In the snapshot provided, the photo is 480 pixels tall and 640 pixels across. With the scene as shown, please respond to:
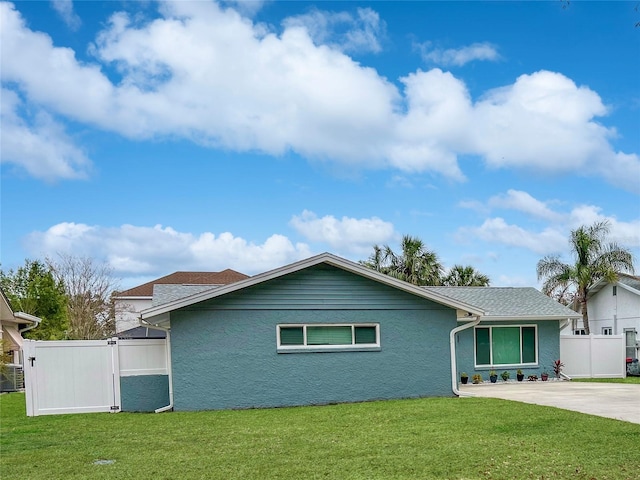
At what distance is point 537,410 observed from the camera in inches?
484

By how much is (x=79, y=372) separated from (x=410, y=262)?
Result: 2081 cm

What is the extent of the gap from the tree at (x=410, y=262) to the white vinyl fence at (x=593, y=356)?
9.69m

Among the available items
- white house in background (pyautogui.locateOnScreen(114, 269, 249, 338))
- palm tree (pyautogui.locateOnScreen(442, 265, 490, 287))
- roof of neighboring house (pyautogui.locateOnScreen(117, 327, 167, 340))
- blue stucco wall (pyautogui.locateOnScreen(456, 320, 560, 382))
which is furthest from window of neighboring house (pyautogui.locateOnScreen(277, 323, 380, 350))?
palm tree (pyautogui.locateOnScreen(442, 265, 490, 287))

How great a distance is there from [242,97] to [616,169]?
50.2ft

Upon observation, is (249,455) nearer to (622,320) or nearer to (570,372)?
(570,372)

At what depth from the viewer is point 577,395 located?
15594 millimetres

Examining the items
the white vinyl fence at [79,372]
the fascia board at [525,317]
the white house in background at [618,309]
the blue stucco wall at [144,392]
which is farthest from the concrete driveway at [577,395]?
the white vinyl fence at [79,372]

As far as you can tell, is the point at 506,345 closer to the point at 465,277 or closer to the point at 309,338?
the point at 309,338

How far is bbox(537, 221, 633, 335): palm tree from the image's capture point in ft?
95.3

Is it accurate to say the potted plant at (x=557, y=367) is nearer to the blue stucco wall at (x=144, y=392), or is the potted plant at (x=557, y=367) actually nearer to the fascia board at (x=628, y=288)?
the fascia board at (x=628, y=288)

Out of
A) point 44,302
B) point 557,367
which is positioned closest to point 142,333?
point 557,367

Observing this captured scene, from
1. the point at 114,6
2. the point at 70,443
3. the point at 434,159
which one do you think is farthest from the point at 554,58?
the point at 70,443

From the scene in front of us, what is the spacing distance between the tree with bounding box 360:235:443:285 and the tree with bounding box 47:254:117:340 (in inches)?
682

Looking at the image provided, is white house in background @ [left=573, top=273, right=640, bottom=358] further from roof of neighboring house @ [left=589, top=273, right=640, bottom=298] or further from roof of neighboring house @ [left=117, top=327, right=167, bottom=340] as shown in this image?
roof of neighboring house @ [left=117, top=327, right=167, bottom=340]
